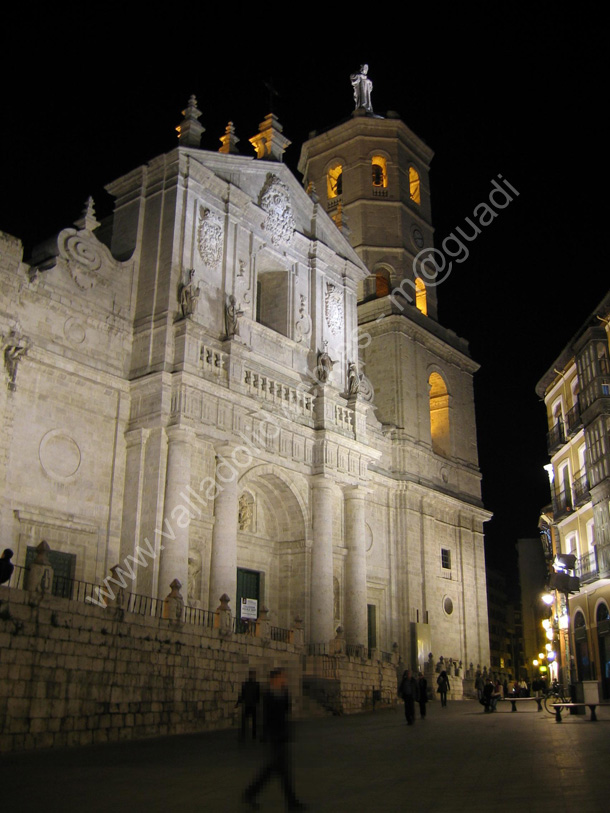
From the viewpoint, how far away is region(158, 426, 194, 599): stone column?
20.5 metres

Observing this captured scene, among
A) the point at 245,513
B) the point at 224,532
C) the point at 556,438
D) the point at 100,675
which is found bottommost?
the point at 100,675

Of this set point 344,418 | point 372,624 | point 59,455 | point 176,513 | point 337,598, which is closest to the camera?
point 59,455

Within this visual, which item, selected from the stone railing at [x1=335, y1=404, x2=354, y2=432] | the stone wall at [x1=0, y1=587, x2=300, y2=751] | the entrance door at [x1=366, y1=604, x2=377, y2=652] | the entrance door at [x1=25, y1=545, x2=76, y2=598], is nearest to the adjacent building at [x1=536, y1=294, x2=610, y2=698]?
the entrance door at [x1=366, y1=604, x2=377, y2=652]

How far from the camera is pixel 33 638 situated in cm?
1305

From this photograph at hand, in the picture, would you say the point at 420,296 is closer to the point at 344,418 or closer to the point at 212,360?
the point at 344,418

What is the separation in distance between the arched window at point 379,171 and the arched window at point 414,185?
1.92m

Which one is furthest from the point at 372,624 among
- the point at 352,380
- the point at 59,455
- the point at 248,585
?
the point at 59,455

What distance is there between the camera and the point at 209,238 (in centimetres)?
2512

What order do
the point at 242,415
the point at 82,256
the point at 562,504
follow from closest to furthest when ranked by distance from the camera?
the point at 82,256, the point at 242,415, the point at 562,504

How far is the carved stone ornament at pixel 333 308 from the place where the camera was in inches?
1169

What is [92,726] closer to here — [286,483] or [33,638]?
[33,638]

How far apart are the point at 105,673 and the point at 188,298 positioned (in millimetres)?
11796

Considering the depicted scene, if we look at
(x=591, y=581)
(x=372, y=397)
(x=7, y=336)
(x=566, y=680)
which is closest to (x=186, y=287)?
(x=7, y=336)

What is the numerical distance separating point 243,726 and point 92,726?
2.58 metres
